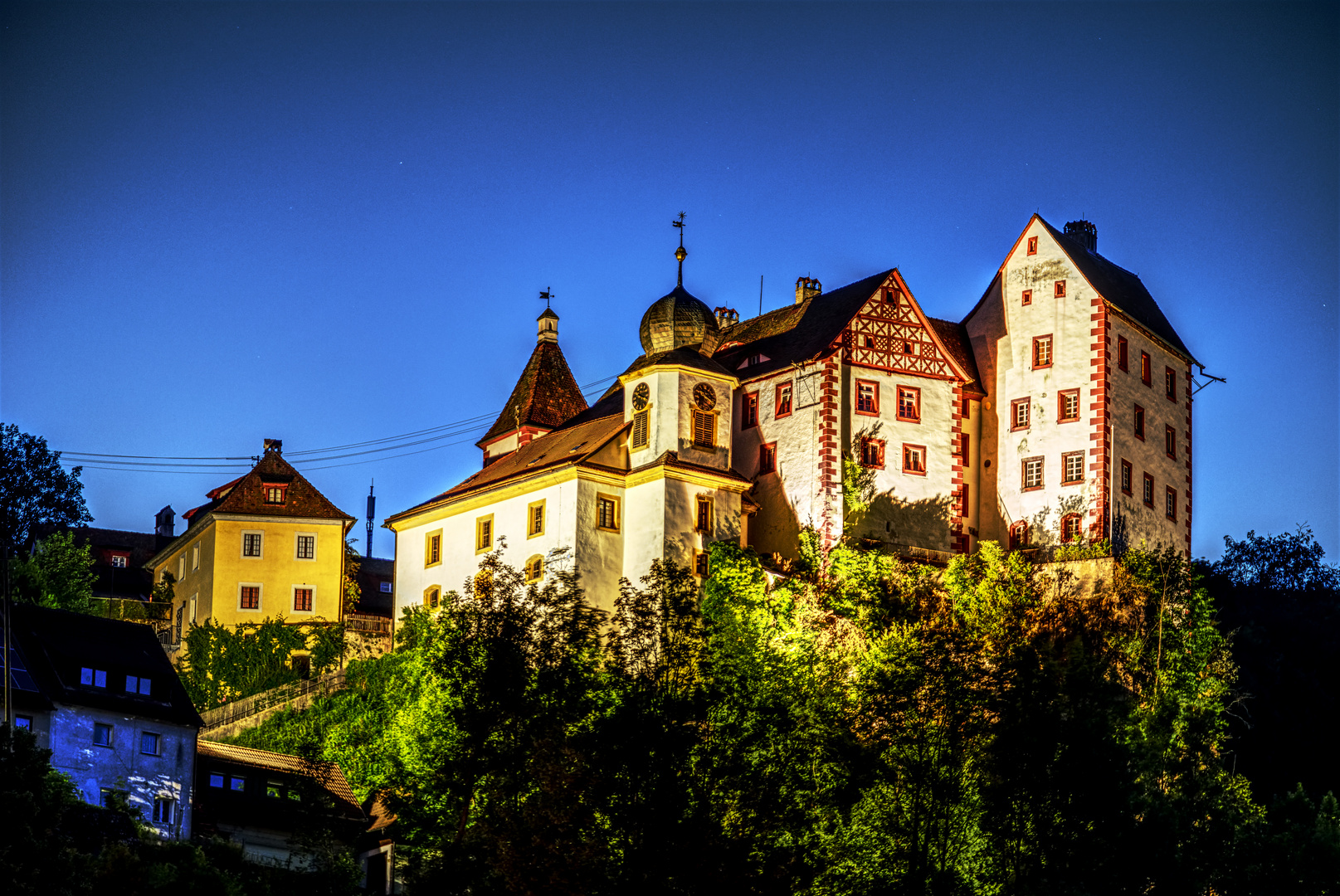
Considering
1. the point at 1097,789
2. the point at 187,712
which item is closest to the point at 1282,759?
the point at 1097,789

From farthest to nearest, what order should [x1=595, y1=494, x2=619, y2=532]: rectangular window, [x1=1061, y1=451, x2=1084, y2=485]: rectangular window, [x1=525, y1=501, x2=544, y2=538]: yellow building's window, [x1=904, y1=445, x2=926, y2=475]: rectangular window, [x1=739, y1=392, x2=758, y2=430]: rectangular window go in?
[x1=739, y1=392, x2=758, y2=430]: rectangular window → [x1=904, y1=445, x2=926, y2=475]: rectangular window → [x1=1061, y1=451, x2=1084, y2=485]: rectangular window → [x1=525, y1=501, x2=544, y2=538]: yellow building's window → [x1=595, y1=494, x2=619, y2=532]: rectangular window

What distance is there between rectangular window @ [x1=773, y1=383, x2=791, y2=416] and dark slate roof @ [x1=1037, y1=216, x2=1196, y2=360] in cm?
1166

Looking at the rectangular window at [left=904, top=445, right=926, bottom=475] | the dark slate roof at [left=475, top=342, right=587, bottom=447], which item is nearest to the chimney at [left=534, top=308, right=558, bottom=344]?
the dark slate roof at [left=475, top=342, right=587, bottom=447]

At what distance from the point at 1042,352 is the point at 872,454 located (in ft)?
25.8

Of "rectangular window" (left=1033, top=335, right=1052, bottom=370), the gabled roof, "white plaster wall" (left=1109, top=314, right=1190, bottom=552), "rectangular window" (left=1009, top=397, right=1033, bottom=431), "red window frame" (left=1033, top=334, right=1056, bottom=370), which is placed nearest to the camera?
the gabled roof

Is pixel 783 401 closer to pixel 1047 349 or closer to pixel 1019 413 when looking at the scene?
pixel 1019 413

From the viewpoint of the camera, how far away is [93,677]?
58.0 meters

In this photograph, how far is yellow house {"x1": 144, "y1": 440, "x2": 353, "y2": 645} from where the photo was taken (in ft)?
274

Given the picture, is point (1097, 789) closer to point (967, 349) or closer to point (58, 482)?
point (967, 349)

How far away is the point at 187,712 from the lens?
59750 millimetres

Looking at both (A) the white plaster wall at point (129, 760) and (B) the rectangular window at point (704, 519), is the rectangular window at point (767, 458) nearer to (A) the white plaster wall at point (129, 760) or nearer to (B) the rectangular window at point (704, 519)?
(B) the rectangular window at point (704, 519)

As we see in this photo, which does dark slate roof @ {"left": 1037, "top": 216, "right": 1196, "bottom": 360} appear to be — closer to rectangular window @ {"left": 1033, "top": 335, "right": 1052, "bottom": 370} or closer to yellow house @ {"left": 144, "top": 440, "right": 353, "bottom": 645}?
rectangular window @ {"left": 1033, "top": 335, "right": 1052, "bottom": 370}

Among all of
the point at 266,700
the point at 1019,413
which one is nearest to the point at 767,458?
the point at 1019,413

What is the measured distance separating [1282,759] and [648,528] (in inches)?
1147
